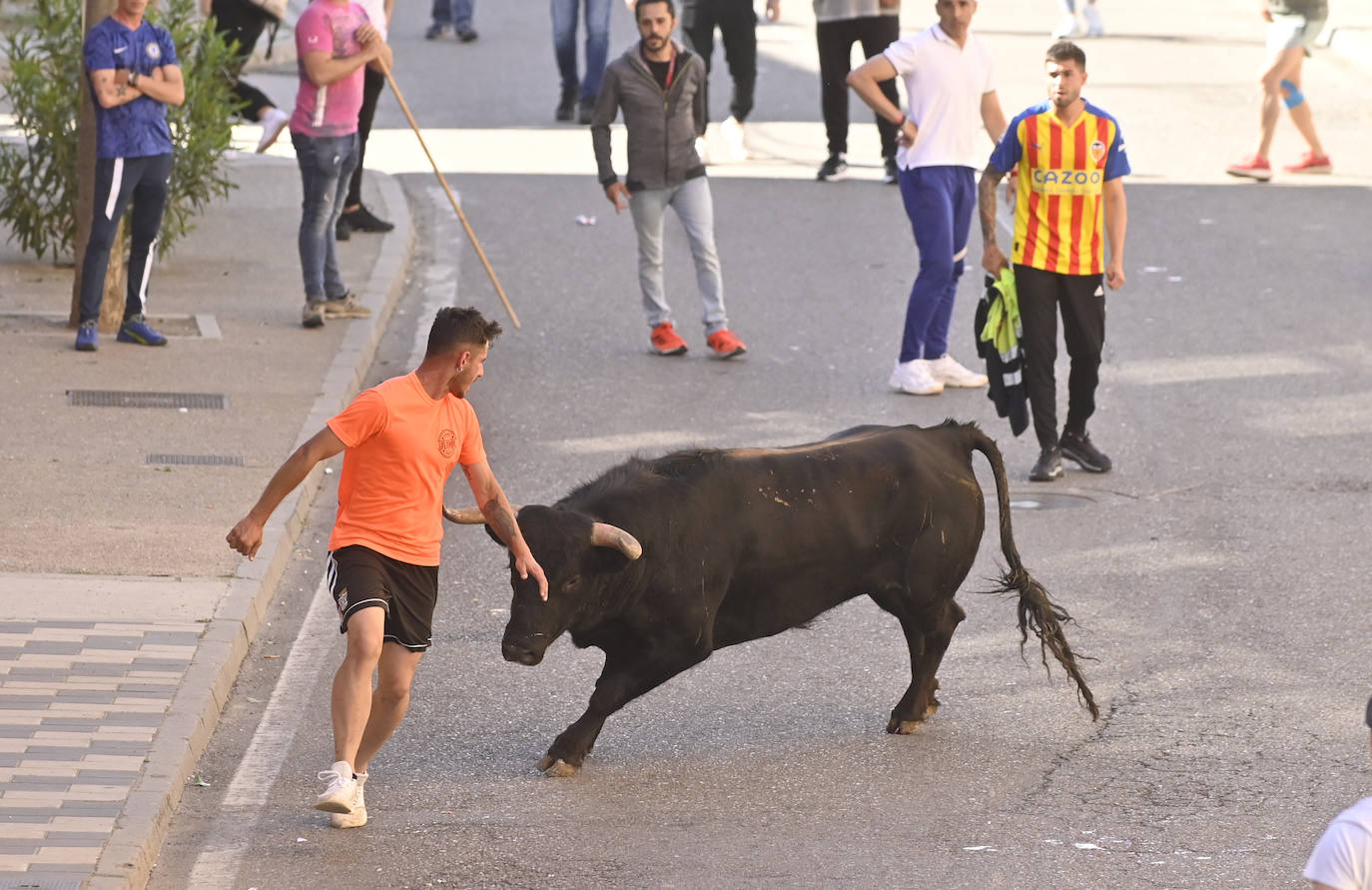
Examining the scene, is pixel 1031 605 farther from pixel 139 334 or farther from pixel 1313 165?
pixel 1313 165

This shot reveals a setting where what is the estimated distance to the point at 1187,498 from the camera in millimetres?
9484

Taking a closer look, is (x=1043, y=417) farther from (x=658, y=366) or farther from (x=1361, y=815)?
(x=1361, y=815)

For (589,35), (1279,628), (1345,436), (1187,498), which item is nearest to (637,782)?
(1279,628)

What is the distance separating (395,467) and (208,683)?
148cm

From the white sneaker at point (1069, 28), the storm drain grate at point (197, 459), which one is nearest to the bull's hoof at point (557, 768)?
the storm drain grate at point (197, 459)

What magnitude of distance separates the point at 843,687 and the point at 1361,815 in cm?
384

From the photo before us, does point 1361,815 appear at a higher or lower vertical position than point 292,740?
higher

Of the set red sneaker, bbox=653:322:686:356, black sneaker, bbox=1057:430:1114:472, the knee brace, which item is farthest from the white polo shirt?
the knee brace

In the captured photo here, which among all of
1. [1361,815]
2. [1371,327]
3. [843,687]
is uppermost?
[1361,815]

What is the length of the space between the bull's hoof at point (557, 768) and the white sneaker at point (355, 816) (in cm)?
68

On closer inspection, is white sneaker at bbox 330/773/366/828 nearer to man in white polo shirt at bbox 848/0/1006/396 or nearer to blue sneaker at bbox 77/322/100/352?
man in white polo shirt at bbox 848/0/1006/396

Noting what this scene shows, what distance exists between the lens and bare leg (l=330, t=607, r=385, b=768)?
5633 mm

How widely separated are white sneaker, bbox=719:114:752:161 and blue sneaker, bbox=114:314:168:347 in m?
8.06

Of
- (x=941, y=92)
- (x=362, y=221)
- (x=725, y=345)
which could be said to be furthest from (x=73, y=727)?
(x=362, y=221)
